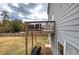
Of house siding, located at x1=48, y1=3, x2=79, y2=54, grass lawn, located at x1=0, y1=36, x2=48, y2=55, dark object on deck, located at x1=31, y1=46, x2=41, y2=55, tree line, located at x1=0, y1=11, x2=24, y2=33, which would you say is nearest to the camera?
house siding, located at x1=48, y1=3, x2=79, y2=54

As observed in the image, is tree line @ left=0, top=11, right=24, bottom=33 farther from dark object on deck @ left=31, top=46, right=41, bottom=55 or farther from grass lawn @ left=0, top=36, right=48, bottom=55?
dark object on deck @ left=31, top=46, right=41, bottom=55

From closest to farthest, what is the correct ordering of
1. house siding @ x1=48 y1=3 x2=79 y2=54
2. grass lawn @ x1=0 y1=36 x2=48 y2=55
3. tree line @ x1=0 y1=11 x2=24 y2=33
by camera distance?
house siding @ x1=48 y1=3 x2=79 y2=54
tree line @ x1=0 y1=11 x2=24 y2=33
grass lawn @ x1=0 y1=36 x2=48 y2=55

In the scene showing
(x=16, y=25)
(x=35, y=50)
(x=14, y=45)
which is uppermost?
(x=16, y=25)

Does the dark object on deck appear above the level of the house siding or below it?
below

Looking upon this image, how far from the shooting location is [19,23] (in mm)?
2902

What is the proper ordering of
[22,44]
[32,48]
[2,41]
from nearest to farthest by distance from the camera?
[2,41]
[22,44]
[32,48]

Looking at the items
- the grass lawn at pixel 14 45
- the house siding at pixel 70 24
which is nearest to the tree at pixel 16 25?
the grass lawn at pixel 14 45

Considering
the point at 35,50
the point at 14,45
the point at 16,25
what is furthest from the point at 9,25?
the point at 35,50

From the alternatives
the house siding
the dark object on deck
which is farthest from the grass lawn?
the house siding

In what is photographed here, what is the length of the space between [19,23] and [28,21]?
1.10ft

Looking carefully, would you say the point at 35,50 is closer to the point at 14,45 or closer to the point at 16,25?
the point at 14,45
